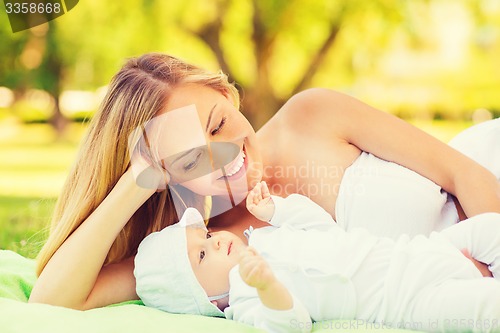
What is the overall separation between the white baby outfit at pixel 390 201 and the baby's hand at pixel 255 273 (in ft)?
2.12

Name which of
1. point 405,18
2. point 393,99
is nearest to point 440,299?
point 405,18

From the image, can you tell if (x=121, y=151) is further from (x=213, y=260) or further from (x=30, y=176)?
(x=30, y=176)

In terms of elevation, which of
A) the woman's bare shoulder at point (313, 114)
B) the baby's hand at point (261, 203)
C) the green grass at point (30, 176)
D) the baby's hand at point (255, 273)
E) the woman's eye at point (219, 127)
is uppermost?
the woman's eye at point (219, 127)

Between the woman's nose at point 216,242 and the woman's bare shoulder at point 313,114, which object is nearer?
the woman's nose at point 216,242

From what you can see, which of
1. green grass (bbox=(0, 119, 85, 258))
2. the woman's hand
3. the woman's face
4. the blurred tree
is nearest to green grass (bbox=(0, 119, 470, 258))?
green grass (bbox=(0, 119, 85, 258))

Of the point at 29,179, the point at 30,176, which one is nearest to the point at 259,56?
the point at 30,176

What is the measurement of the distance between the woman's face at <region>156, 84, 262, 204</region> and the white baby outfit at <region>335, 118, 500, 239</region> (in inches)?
11.7

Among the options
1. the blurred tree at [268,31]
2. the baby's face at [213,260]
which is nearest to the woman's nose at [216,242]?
the baby's face at [213,260]

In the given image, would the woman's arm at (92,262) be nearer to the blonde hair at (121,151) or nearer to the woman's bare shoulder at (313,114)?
the blonde hair at (121,151)

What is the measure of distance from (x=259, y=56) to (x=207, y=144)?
34.6ft

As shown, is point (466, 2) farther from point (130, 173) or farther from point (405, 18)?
point (130, 173)

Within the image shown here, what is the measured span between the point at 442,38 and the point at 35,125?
11597mm

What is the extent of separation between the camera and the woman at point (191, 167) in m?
2.08

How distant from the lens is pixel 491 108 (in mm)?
18828
